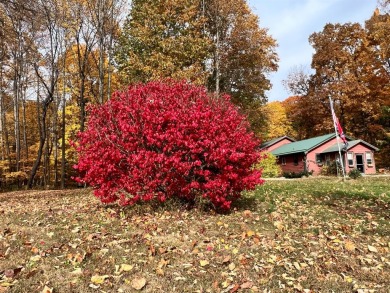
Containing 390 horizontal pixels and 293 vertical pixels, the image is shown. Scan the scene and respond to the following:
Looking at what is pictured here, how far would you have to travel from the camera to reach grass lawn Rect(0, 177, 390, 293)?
4.29m

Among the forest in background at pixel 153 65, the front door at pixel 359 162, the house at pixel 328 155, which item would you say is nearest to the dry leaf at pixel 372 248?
the forest in background at pixel 153 65

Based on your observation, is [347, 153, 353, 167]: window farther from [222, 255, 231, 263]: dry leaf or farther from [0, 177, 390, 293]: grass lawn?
[222, 255, 231, 263]: dry leaf

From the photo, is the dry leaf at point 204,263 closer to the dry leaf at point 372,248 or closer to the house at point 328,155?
the dry leaf at point 372,248

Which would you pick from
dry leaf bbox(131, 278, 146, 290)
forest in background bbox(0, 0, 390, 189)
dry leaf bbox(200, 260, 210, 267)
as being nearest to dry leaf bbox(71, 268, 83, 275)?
dry leaf bbox(131, 278, 146, 290)

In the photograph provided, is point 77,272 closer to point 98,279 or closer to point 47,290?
point 98,279

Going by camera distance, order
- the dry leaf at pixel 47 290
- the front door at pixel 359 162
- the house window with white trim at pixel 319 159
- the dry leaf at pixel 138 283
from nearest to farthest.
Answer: the dry leaf at pixel 47 290 → the dry leaf at pixel 138 283 → the front door at pixel 359 162 → the house window with white trim at pixel 319 159

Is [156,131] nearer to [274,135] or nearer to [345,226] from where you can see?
[345,226]

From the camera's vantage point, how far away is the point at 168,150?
7359mm

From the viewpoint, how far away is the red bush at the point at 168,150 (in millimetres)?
7391

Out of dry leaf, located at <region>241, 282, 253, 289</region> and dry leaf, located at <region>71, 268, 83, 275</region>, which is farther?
dry leaf, located at <region>71, 268, 83, 275</region>

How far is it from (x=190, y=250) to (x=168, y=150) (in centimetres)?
255

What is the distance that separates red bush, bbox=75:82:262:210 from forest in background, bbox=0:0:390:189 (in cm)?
719

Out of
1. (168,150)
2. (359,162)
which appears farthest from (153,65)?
(359,162)

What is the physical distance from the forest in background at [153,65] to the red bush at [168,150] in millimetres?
7195
